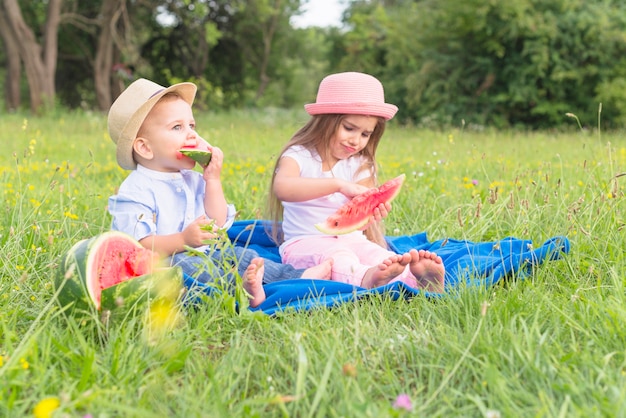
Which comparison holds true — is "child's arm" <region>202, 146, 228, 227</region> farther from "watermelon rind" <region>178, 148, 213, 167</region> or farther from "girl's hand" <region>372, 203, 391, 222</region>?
"girl's hand" <region>372, 203, 391, 222</region>

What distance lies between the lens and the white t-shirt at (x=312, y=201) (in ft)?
13.1

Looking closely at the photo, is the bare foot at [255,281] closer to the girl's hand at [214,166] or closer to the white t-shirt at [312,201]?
the girl's hand at [214,166]

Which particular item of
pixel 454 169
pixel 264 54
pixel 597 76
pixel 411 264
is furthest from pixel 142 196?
pixel 264 54

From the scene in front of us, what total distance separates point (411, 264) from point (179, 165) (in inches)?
51.3

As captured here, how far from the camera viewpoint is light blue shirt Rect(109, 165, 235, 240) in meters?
3.33

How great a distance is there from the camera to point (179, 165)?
11.4 ft

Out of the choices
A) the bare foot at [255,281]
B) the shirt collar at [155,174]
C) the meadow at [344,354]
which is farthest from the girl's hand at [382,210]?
the shirt collar at [155,174]

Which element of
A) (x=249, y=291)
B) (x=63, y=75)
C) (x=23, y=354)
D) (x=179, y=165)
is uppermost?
(x=179, y=165)

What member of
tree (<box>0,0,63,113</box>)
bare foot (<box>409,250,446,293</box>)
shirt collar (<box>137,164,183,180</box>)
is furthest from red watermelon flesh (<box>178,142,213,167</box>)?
tree (<box>0,0,63,113</box>)

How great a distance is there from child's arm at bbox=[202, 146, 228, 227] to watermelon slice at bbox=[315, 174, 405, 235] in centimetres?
53

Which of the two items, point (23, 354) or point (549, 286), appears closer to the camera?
point (23, 354)

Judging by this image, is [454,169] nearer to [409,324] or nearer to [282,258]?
[282,258]

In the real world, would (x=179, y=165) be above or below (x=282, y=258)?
above

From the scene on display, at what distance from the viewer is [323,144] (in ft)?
13.2
